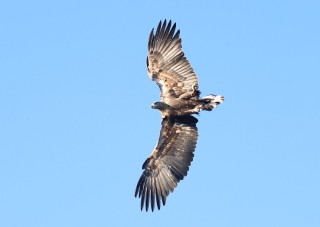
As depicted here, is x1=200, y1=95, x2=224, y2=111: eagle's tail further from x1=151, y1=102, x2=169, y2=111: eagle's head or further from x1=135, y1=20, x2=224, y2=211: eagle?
x1=151, y1=102, x2=169, y2=111: eagle's head

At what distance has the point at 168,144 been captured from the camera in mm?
24516

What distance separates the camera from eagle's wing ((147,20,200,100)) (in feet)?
80.5

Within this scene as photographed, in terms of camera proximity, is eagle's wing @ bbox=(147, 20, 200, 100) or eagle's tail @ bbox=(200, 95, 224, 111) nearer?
eagle's tail @ bbox=(200, 95, 224, 111)

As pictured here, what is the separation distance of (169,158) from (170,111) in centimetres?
153

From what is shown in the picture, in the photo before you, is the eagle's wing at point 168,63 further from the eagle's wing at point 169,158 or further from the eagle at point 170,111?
the eagle's wing at point 169,158

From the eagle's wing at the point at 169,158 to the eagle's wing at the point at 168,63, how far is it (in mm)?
991

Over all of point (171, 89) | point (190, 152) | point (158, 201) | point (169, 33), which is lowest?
point (158, 201)

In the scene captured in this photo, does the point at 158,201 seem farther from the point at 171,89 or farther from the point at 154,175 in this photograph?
the point at 171,89

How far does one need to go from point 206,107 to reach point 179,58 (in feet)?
6.58

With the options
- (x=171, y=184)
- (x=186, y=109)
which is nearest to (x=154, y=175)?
(x=171, y=184)

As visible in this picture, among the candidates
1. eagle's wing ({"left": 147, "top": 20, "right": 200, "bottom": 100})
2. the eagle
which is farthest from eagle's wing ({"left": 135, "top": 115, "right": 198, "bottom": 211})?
eagle's wing ({"left": 147, "top": 20, "right": 200, "bottom": 100})

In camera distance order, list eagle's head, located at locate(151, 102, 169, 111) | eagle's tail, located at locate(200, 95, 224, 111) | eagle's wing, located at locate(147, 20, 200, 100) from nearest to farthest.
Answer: eagle's tail, located at locate(200, 95, 224, 111), eagle's head, located at locate(151, 102, 169, 111), eagle's wing, located at locate(147, 20, 200, 100)

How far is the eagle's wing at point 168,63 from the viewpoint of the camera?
24547 millimetres

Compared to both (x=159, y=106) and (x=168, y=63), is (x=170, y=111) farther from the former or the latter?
(x=168, y=63)
